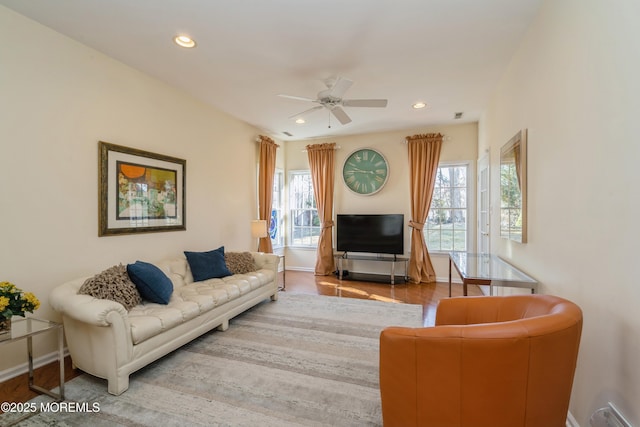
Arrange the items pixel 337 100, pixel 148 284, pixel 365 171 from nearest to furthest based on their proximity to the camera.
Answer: pixel 148 284, pixel 337 100, pixel 365 171

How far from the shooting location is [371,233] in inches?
221

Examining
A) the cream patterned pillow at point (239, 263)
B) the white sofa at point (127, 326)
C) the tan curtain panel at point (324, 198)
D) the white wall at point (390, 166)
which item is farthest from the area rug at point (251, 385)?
the white wall at point (390, 166)

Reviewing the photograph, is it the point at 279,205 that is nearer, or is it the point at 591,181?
the point at 591,181

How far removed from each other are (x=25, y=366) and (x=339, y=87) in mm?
3701

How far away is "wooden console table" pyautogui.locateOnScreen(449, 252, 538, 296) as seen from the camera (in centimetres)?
222

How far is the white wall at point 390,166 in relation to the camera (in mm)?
5277

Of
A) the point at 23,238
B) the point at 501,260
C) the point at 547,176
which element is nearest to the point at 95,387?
the point at 23,238

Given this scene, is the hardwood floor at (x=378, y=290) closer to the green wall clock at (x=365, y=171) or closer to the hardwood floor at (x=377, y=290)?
the hardwood floor at (x=377, y=290)

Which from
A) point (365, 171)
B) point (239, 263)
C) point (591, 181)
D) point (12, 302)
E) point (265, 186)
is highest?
point (365, 171)

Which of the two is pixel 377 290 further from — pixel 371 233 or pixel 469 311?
pixel 469 311

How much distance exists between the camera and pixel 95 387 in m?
2.12

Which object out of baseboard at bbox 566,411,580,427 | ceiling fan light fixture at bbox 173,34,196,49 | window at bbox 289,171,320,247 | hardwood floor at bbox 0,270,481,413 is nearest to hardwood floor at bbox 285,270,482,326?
hardwood floor at bbox 0,270,481,413

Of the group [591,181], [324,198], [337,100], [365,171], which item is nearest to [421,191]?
[365,171]

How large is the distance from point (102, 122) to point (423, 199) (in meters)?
4.84
